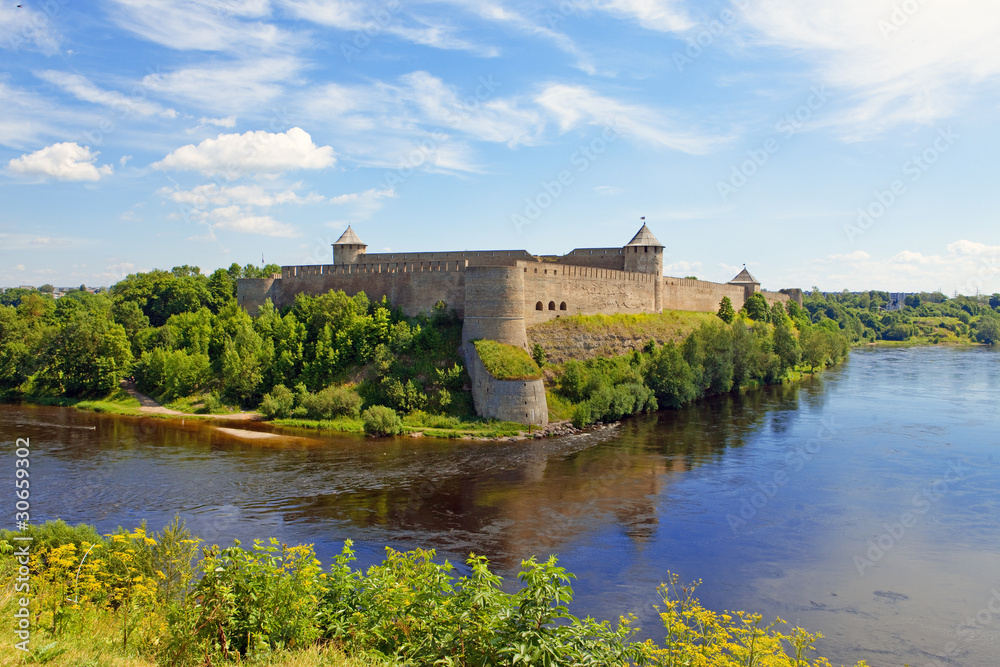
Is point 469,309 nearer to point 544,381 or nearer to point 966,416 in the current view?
point 544,381

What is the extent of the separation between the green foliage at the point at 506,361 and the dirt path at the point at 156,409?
8381mm

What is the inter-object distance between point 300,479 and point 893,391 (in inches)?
1019

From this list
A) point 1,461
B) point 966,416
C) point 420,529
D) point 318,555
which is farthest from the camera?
point 966,416

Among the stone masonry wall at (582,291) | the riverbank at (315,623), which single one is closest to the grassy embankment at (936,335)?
the stone masonry wall at (582,291)

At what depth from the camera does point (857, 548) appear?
40.3ft

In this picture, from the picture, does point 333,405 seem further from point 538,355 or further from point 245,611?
point 245,611

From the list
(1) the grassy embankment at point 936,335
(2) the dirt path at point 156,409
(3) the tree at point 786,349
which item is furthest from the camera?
(1) the grassy embankment at point 936,335

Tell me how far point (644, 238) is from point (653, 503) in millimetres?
20170

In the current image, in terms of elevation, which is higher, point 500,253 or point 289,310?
point 500,253

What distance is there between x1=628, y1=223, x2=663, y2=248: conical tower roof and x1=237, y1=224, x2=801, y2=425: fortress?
5cm

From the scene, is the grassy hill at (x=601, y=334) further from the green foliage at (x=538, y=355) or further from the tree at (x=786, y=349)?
the tree at (x=786, y=349)

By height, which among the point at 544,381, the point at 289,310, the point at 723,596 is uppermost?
the point at 289,310

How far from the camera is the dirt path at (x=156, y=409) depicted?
24.0 metres

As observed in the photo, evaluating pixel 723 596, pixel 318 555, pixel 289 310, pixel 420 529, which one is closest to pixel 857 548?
pixel 723 596
